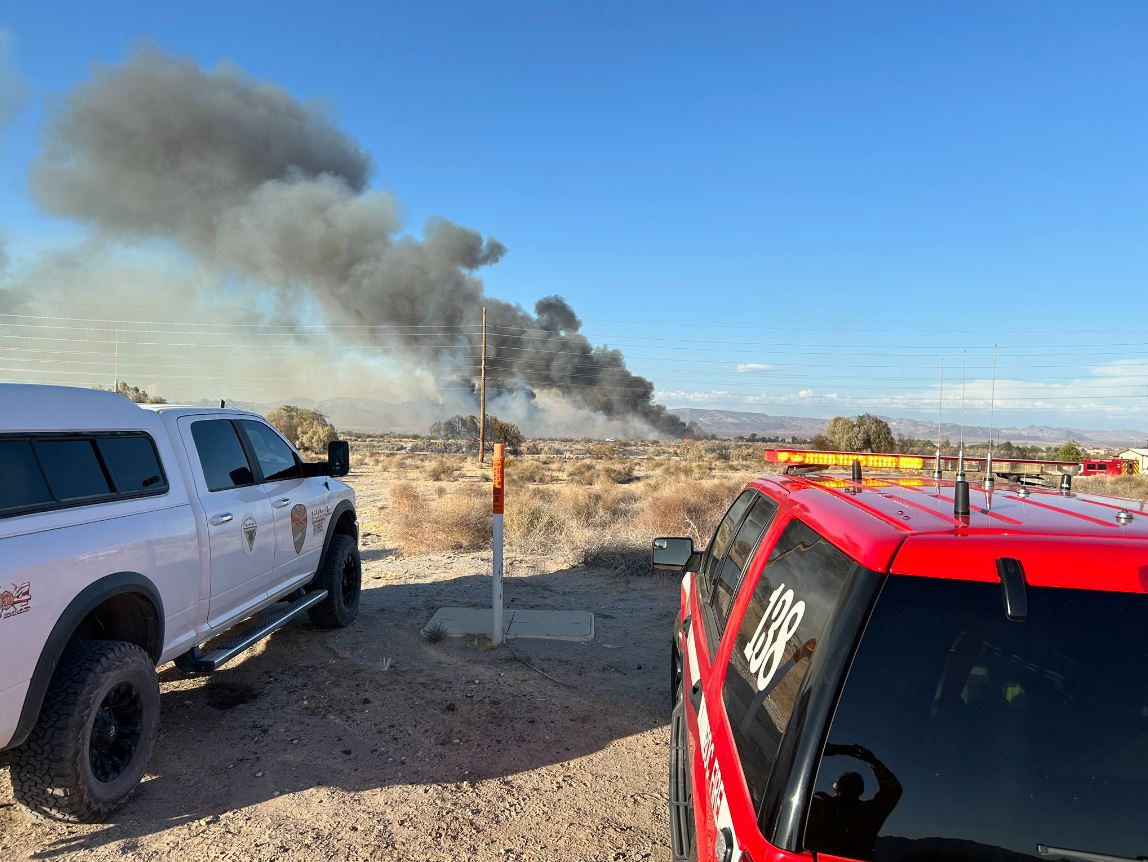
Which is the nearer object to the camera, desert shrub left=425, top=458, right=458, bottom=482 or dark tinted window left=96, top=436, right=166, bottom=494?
dark tinted window left=96, top=436, right=166, bottom=494

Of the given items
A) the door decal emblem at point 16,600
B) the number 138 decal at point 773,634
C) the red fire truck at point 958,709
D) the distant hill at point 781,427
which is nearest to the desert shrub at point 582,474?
the door decal emblem at point 16,600

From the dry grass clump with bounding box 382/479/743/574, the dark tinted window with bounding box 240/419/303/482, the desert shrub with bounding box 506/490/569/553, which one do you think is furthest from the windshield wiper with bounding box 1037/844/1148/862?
the desert shrub with bounding box 506/490/569/553

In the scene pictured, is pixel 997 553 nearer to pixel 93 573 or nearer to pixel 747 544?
pixel 747 544

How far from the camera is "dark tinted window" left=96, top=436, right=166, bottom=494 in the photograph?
371 cm

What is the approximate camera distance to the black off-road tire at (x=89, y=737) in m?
3.07

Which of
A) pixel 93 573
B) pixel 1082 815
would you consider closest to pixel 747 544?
pixel 1082 815

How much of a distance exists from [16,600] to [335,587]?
3.45m

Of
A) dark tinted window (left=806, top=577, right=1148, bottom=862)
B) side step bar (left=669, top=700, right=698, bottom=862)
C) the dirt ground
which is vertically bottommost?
the dirt ground

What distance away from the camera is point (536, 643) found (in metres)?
6.09

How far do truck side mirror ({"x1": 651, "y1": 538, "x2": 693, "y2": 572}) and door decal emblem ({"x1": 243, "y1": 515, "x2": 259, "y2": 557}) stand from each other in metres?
2.52

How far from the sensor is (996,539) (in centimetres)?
148

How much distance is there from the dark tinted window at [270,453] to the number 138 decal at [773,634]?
4.13 m

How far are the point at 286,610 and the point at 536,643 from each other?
192cm

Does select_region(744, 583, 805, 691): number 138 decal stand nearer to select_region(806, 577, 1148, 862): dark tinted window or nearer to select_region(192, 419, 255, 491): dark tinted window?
select_region(806, 577, 1148, 862): dark tinted window
